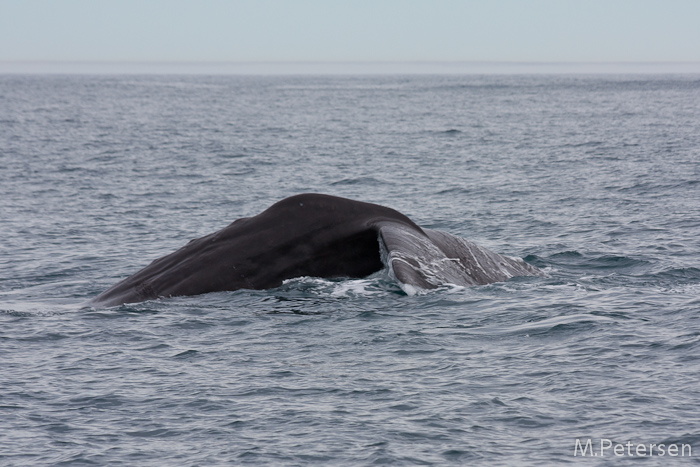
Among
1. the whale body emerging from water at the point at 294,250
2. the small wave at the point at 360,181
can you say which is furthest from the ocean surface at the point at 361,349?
the small wave at the point at 360,181

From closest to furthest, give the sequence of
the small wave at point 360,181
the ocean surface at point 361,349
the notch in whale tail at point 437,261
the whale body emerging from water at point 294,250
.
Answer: the ocean surface at point 361,349
the notch in whale tail at point 437,261
the whale body emerging from water at point 294,250
the small wave at point 360,181

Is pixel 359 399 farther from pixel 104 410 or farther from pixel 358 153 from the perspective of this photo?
pixel 358 153

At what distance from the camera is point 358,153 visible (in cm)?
4181

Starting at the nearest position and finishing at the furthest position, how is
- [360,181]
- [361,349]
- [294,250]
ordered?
[361,349] < [294,250] < [360,181]

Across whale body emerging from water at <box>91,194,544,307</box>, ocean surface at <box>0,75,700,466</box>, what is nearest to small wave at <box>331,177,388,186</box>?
ocean surface at <box>0,75,700,466</box>

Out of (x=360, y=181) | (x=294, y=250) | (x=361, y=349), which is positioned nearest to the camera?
(x=361, y=349)

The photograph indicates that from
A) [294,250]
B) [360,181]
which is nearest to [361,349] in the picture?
[294,250]

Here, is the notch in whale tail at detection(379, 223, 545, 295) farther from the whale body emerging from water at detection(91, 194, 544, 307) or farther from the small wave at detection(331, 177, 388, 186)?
the small wave at detection(331, 177, 388, 186)

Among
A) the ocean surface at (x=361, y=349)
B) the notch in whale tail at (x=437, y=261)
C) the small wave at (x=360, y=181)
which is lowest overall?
the small wave at (x=360, y=181)

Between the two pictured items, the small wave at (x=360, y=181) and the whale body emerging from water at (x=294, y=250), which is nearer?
the whale body emerging from water at (x=294, y=250)

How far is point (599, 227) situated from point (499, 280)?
727 centimetres

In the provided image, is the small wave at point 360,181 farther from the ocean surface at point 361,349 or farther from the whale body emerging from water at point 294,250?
the whale body emerging from water at point 294,250

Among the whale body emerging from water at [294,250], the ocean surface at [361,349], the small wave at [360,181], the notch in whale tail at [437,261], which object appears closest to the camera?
the ocean surface at [361,349]

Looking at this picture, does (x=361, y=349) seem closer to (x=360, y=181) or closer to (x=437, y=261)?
(x=437, y=261)
